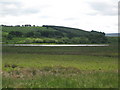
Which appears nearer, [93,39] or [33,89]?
[33,89]

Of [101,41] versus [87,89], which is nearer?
[87,89]

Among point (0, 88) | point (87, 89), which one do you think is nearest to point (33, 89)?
point (0, 88)

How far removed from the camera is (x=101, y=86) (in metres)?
11.2

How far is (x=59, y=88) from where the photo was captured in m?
11.2

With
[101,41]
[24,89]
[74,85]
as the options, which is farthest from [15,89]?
[101,41]

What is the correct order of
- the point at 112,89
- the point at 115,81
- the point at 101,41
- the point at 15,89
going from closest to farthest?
the point at 112,89 < the point at 15,89 < the point at 115,81 < the point at 101,41

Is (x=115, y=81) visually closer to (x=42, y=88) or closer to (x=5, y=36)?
(x=42, y=88)

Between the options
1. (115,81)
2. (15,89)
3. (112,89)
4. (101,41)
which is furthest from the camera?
(101,41)

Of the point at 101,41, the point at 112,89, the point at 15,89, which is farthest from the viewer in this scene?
the point at 101,41

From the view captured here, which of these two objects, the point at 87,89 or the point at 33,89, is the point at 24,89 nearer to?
the point at 33,89

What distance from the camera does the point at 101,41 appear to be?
589 ft

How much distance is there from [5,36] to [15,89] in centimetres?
18509

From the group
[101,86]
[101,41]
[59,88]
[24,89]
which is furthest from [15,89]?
[101,41]

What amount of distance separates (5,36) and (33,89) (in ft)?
608
